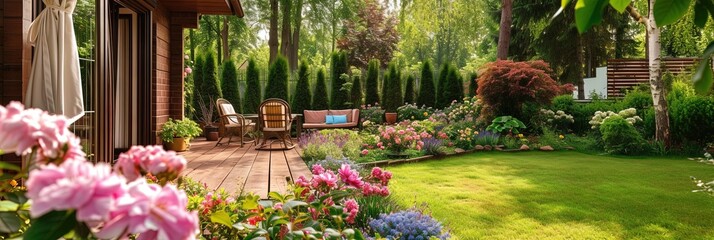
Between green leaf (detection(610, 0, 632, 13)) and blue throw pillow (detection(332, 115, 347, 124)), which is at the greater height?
green leaf (detection(610, 0, 632, 13))

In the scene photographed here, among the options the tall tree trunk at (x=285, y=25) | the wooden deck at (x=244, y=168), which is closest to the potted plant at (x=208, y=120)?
the wooden deck at (x=244, y=168)

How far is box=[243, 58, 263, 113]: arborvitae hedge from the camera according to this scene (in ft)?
43.7

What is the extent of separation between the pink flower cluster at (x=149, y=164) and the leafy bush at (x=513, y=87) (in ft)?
34.2

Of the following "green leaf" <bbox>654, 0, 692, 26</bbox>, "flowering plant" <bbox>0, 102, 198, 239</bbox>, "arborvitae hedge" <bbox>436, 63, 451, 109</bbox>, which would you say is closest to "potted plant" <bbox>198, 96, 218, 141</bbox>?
"arborvitae hedge" <bbox>436, 63, 451, 109</bbox>

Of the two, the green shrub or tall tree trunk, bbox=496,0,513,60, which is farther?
tall tree trunk, bbox=496,0,513,60

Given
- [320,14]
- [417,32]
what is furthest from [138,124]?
[320,14]

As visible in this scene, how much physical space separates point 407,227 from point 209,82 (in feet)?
33.8

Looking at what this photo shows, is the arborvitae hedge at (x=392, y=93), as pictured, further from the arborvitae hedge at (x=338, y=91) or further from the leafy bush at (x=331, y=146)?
the leafy bush at (x=331, y=146)

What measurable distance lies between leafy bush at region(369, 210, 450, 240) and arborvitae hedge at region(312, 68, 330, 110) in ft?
35.0

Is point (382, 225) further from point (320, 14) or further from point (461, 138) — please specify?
point (320, 14)

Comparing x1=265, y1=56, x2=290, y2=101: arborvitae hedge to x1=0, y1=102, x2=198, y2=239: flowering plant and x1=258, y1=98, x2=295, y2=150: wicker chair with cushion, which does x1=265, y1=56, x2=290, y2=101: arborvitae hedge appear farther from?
x1=0, y1=102, x2=198, y2=239: flowering plant

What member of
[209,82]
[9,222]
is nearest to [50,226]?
[9,222]

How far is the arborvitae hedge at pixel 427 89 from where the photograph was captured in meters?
14.2

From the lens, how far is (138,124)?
7.29 m
